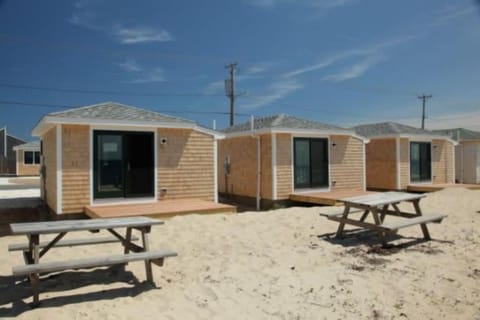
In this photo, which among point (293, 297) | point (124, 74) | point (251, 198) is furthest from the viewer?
point (124, 74)

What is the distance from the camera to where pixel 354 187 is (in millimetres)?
14703

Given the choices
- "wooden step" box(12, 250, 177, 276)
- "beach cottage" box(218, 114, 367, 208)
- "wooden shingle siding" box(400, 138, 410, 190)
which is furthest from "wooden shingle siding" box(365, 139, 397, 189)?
"wooden step" box(12, 250, 177, 276)

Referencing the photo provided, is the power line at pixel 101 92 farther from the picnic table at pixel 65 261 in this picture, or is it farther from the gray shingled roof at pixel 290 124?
the picnic table at pixel 65 261

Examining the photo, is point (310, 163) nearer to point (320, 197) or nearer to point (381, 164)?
point (320, 197)

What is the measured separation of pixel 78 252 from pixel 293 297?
347cm

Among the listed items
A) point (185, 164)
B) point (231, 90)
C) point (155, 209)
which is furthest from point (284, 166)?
point (231, 90)

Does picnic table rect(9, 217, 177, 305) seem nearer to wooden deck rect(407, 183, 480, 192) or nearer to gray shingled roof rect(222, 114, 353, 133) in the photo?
gray shingled roof rect(222, 114, 353, 133)

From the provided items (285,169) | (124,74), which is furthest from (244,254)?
(124,74)

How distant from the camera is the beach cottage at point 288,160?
42.4ft

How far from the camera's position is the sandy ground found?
363 cm

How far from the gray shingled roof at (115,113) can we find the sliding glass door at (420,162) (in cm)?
1163

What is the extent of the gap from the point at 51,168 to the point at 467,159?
21.7 m

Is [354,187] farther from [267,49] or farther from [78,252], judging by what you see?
[78,252]

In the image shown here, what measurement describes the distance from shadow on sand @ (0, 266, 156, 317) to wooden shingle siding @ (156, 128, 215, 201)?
19.4ft
